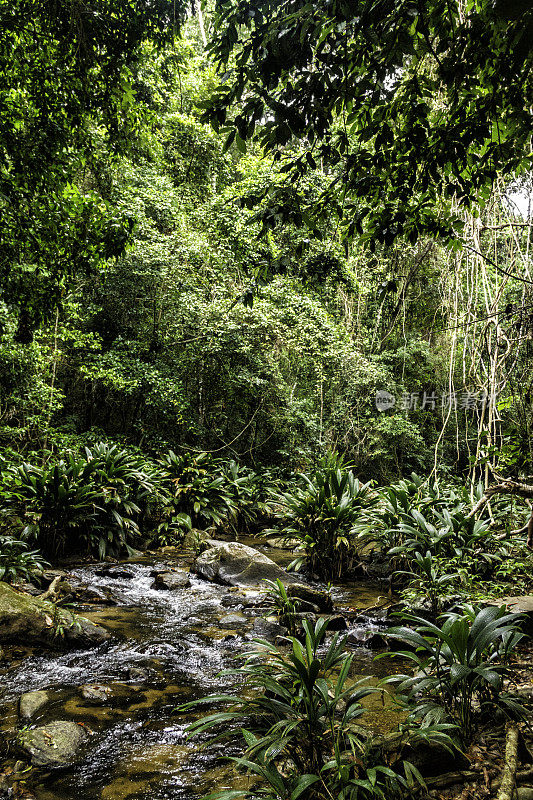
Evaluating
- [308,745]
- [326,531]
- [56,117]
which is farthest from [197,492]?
[308,745]

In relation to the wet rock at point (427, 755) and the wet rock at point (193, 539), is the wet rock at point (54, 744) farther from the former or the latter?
the wet rock at point (193, 539)

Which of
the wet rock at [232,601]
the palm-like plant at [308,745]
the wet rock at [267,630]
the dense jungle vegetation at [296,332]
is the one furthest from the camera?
the wet rock at [232,601]

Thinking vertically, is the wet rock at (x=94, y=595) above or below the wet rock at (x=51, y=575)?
below

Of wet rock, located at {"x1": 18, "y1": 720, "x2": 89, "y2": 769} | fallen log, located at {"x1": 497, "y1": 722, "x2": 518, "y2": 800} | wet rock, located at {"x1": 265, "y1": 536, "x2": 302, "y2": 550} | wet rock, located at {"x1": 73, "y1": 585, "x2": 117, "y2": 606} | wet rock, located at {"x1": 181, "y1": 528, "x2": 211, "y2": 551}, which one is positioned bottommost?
wet rock, located at {"x1": 265, "y1": 536, "x2": 302, "y2": 550}

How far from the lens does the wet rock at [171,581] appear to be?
5867 millimetres

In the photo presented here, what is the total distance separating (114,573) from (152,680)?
2.93m

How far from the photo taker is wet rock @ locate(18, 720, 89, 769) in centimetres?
236

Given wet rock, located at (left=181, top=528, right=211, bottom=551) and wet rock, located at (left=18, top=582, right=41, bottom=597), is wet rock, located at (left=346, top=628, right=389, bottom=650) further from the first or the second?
wet rock, located at (left=181, top=528, right=211, bottom=551)

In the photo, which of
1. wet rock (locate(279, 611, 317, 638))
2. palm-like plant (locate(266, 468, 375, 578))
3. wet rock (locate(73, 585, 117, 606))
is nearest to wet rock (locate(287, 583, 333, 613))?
wet rock (locate(279, 611, 317, 638))

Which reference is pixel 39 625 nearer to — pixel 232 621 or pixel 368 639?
pixel 232 621

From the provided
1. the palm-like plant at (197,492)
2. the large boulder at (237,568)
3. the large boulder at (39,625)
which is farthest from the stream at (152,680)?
the palm-like plant at (197,492)

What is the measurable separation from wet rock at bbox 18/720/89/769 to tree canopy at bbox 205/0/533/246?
9.54 ft

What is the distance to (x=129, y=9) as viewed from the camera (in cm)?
423

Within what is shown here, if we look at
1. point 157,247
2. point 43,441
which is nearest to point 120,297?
point 157,247
